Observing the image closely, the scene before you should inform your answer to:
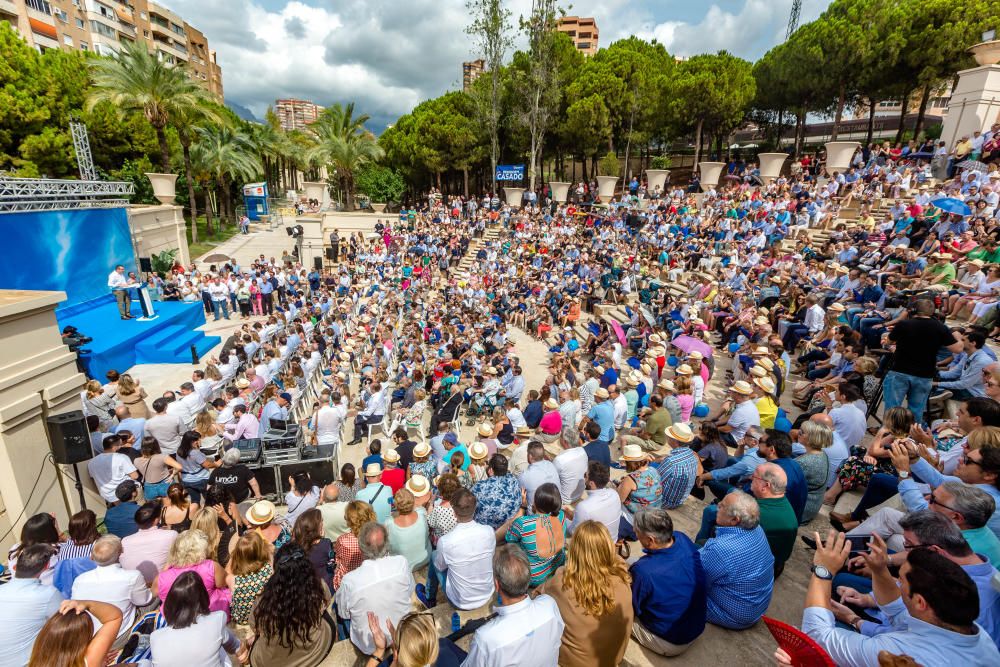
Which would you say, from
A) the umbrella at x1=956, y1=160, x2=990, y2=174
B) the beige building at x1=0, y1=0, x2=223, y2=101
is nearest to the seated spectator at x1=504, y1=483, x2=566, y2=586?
the umbrella at x1=956, y1=160, x2=990, y2=174

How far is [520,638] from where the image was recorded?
264 cm

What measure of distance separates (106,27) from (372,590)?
6271 cm

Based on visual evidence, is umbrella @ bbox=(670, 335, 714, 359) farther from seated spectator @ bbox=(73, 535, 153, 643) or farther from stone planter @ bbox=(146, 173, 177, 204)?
stone planter @ bbox=(146, 173, 177, 204)

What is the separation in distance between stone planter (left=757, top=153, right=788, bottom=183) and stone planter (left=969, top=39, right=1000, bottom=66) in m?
7.34

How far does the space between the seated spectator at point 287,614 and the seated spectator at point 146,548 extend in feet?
5.28

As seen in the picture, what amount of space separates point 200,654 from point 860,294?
1218 cm

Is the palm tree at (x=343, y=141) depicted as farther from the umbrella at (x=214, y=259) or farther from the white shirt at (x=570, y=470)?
the white shirt at (x=570, y=470)

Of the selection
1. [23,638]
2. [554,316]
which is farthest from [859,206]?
[23,638]

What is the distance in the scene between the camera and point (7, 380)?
209 inches

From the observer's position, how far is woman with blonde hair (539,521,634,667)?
2965 millimetres

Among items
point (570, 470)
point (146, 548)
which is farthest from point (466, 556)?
point (146, 548)

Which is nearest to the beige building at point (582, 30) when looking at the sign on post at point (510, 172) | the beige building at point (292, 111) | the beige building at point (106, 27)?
the beige building at point (106, 27)

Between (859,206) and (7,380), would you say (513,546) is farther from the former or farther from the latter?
(859,206)

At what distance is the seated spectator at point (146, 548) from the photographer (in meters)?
4.02
